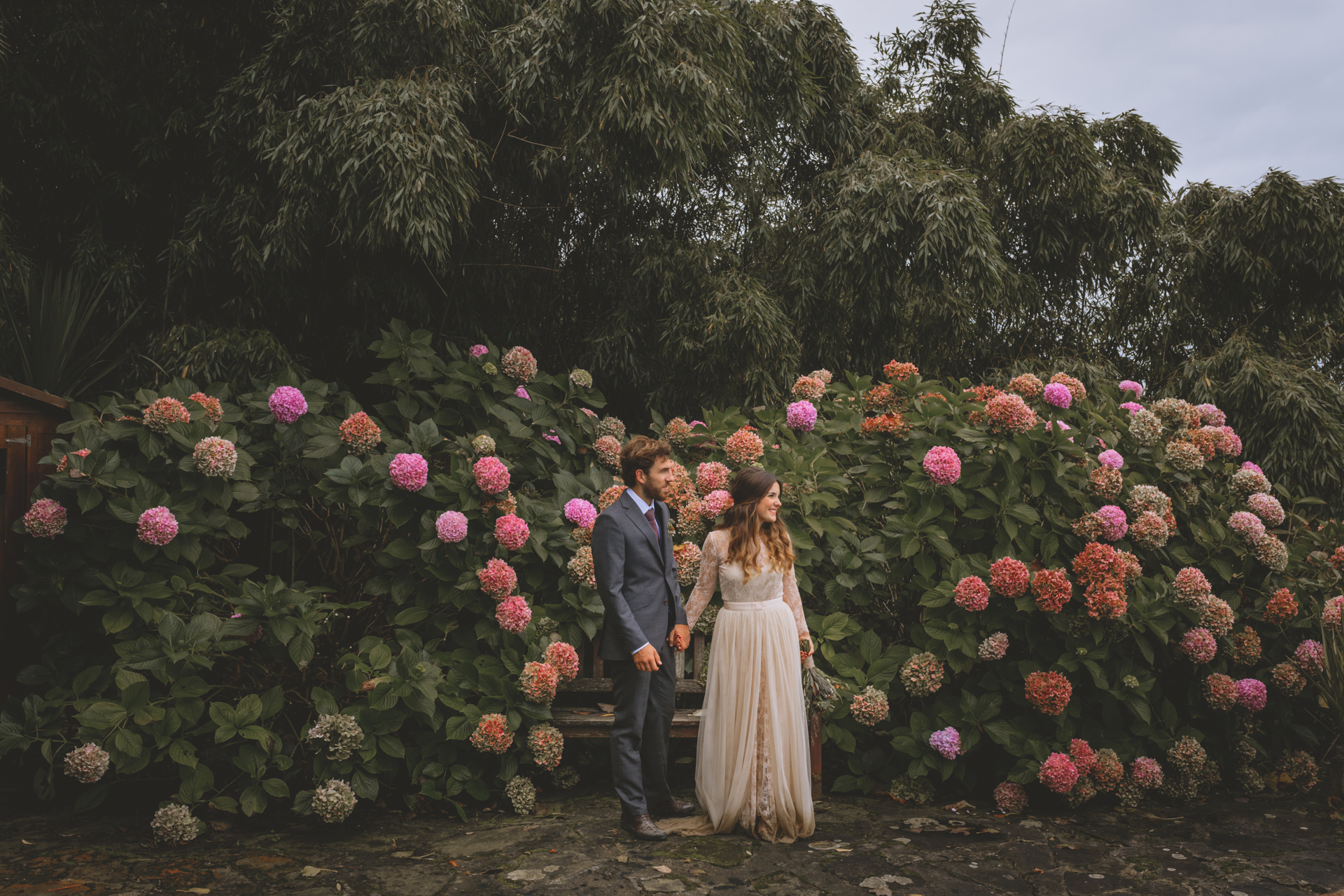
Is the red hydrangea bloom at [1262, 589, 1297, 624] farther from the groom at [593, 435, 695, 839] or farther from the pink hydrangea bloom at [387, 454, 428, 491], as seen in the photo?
the pink hydrangea bloom at [387, 454, 428, 491]

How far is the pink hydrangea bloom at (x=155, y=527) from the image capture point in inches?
137

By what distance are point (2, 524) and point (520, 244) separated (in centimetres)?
347

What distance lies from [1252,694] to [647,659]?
2798 millimetres

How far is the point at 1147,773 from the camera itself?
12.4ft

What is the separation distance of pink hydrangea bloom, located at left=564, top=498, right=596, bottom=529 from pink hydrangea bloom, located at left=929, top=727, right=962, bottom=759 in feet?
5.88

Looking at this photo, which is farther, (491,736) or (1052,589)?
(1052,589)

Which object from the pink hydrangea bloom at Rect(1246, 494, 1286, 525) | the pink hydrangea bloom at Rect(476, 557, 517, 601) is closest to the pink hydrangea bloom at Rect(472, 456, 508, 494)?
the pink hydrangea bloom at Rect(476, 557, 517, 601)

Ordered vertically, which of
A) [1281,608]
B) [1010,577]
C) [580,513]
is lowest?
[1281,608]

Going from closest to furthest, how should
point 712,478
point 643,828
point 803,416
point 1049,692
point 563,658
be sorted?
1. point 643,828
2. point 1049,692
3. point 563,658
4. point 712,478
5. point 803,416

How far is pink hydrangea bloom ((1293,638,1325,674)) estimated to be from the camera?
13.2ft

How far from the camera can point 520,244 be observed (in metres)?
6.23

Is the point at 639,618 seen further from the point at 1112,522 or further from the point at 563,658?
the point at 1112,522

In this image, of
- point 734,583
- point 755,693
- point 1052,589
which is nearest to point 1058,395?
point 1052,589

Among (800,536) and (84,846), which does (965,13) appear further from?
(84,846)
